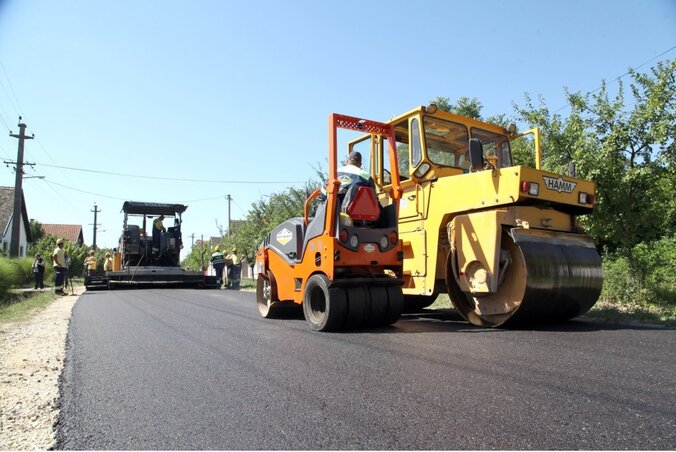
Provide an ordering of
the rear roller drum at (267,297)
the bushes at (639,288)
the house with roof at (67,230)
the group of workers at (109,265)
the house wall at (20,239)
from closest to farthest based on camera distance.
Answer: the rear roller drum at (267,297), the bushes at (639,288), the group of workers at (109,265), the house wall at (20,239), the house with roof at (67,230)

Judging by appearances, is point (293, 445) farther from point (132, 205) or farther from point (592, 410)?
point (132, 205)

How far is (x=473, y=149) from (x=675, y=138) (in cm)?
479

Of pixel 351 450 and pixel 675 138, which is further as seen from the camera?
pixel 675 138

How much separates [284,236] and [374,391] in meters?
4.09

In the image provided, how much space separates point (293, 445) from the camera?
7.32 ft

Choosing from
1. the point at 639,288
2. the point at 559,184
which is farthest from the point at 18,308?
the point at 639,288

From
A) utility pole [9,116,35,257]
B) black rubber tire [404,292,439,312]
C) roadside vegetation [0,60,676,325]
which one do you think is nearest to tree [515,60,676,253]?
roadside vegetation [0,60,676,325]

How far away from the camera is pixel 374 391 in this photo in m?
3.03

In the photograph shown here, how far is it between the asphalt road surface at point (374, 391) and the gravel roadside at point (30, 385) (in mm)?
91

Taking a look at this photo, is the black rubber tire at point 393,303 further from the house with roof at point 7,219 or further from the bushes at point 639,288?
the house with roof at point 7,219

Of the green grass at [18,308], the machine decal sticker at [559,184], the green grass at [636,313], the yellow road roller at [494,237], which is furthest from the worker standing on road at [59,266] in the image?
the green grass at [636,313]

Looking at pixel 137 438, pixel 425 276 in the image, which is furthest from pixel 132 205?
pixel 137 438

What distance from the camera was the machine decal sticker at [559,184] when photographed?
5449mm

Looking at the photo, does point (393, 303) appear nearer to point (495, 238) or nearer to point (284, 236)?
point (495, 238)
